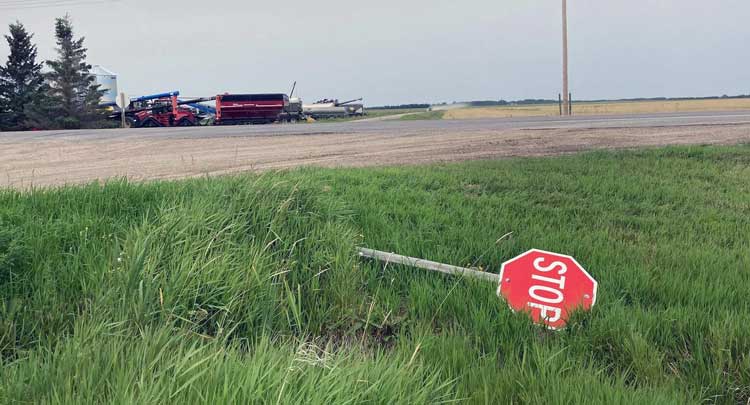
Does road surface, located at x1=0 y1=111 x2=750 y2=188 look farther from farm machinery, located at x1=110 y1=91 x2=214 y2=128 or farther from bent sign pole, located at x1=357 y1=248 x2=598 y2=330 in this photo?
farm machinery, located at x1=110 y1=91 x2=214 y2=128

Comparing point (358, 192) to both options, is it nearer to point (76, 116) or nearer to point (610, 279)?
point (610, 279)

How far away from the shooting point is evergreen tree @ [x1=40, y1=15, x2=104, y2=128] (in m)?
45.1

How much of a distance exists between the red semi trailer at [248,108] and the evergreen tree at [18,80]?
20.7m

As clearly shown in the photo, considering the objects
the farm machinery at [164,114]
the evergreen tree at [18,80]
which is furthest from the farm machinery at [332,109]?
the evergreen tree at [18,80]

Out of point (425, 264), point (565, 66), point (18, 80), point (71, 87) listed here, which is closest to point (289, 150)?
point (425, 264)

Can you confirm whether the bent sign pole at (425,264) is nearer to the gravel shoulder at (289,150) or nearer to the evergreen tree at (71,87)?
the gravel shoulder at (289,150)

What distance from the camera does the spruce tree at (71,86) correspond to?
45097 mm

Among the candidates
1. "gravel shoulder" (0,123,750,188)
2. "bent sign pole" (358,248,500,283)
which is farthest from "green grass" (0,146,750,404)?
"gravel shoulder" (0,123,750,188)

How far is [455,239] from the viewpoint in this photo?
4.19 m

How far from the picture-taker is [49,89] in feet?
161

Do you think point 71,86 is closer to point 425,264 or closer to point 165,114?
point 165,114

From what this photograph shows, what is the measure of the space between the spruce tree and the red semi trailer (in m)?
12.8

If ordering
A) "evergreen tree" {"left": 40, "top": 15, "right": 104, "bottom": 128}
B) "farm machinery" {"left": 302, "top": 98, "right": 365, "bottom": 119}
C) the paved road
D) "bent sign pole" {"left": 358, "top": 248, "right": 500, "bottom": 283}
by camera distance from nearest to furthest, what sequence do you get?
"bent sign pole" {"left": 358, "top": 248, "right": 500, "bottom": 283}, the paved road, "evergreen tree" {"left": 40, "top": 15, "right": 104, "bottom": 128}, "farm machinery" {"left": 302, "top": 98, "right": 365, "bottom": 119}

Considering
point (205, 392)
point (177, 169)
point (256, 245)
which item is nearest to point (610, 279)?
point (256, 245)
